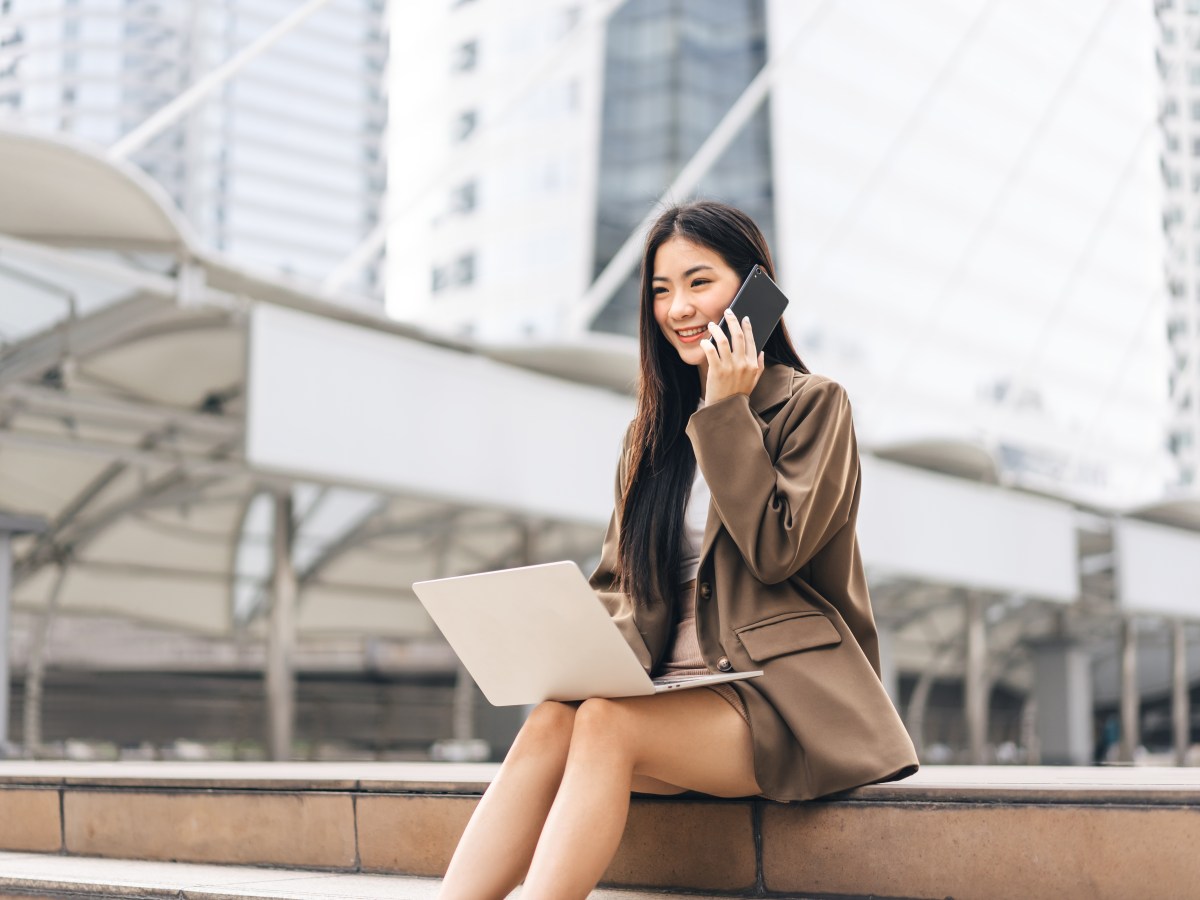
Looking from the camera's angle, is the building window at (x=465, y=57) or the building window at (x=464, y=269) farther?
the building window at (x=465, y=57)

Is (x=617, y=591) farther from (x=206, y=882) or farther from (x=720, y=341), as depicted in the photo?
(x=206, y=882)

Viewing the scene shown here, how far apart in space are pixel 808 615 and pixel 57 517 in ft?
43.3

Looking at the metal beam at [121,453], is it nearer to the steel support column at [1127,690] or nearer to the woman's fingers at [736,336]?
the woman's fingers at [736,336]

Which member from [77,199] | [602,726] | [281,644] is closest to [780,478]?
[602,726]

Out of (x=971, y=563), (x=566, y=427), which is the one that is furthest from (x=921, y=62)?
(x=566, y=427)

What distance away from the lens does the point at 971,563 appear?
57.0ft

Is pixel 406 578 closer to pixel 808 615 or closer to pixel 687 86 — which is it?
pixel 808 615

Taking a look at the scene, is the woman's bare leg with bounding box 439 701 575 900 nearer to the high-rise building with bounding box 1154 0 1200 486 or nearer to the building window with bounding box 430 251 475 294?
the high-rise building with bounding box 1154 0 1200 486

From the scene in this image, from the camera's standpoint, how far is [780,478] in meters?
2.84

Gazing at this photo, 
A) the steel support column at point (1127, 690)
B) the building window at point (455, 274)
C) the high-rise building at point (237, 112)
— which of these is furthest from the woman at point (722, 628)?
the building window at point (455, 274)

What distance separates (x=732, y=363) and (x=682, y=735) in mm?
749

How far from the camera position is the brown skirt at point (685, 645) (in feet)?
10.1

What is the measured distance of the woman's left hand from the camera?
2914 millimetres

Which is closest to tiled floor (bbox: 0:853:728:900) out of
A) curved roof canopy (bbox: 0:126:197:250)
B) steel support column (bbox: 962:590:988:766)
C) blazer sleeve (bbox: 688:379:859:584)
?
Answer: blazer sleeve (bbox: 688:379:859:584)
